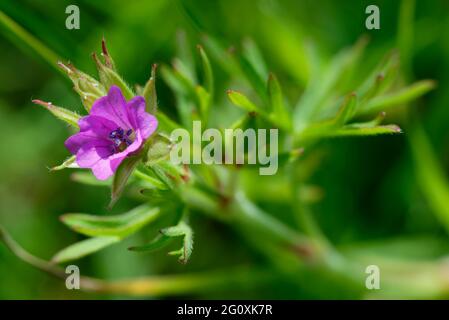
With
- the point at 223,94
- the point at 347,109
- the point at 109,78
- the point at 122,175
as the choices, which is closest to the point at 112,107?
the point at 109,78

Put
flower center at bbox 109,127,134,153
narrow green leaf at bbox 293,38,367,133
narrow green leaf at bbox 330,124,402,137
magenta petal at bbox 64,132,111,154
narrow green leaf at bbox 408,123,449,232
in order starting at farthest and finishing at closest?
1. narrow green leaf at bbox 408,123,449,232
2. narrow green leaf at bbox 293,38,367,133
3. narrow green leaf at bbox 330,124,402,137
4. flower center at bbox 109,127,134,153
5. magenta petal at bbox 64,132,111,154

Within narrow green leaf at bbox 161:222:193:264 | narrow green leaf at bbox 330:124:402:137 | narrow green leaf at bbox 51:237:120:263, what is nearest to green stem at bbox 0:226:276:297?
narrow green leaf at bbox 51:237:120:263

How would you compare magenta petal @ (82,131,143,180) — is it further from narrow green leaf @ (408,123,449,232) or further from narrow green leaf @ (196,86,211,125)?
narrow green leaf @ (408,123,449,232)

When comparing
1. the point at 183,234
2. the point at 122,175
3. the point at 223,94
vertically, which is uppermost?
the point at 223,94

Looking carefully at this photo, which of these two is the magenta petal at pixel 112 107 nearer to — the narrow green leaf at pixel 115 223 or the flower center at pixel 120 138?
the flower center at pixel 120 138

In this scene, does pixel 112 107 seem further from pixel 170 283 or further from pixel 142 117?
pixel 170 283

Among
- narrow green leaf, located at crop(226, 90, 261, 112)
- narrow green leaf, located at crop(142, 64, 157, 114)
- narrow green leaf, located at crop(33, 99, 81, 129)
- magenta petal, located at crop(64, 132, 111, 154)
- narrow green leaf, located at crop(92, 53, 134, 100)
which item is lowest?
magenta petal, located at crop(64, 132, 111, 154)

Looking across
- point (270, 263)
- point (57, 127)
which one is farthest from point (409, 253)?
point (57, 127)
